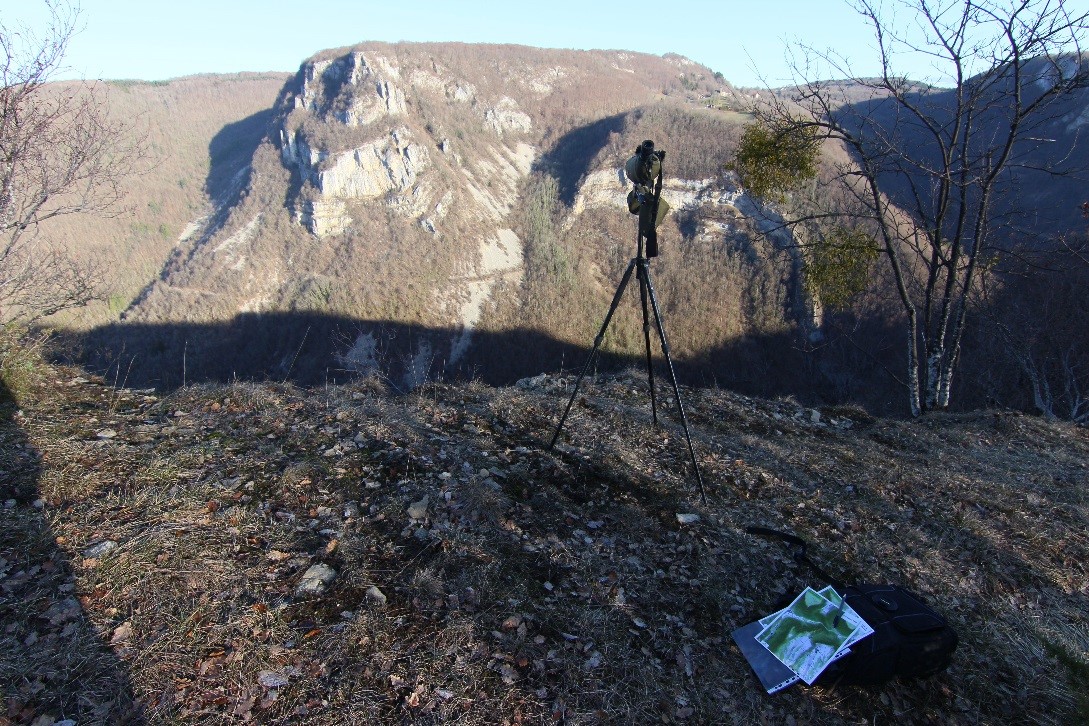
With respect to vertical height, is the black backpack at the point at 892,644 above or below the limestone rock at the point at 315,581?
below

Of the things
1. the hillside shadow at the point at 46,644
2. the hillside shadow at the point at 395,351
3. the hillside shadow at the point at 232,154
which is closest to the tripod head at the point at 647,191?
the hillside shadow at the point at 46,644

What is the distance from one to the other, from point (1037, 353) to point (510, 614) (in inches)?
1594

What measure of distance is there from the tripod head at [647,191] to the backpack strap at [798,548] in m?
2.42

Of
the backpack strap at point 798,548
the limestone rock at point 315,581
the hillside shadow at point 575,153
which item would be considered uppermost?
the hillside shadow at point 575,153

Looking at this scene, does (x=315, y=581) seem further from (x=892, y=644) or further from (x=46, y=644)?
(x=892, y=644)

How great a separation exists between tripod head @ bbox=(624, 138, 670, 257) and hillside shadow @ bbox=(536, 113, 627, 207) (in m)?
109

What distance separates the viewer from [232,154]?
16350 cm

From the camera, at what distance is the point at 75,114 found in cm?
671

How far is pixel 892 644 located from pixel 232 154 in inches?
8008

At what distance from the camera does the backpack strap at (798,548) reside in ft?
11.7

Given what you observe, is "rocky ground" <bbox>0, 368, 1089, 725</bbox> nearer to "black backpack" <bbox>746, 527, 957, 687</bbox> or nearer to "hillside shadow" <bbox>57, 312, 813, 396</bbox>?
"black backpack" <bbox>746, 527, 957, 687</bbox>

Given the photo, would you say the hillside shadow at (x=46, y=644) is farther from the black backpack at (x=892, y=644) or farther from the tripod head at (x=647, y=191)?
the tripod head at (x=647, y=191)

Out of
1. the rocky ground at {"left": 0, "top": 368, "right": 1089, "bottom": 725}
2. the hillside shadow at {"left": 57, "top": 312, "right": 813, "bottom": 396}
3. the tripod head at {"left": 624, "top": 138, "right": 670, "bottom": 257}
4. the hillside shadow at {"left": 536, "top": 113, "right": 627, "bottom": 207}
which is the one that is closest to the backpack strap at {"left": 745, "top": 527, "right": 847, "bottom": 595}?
the rocky ground at {"left": 0, "top": 368, "right": 1089, "bottom": 725}

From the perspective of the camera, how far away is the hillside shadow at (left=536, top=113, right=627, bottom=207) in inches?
4467
